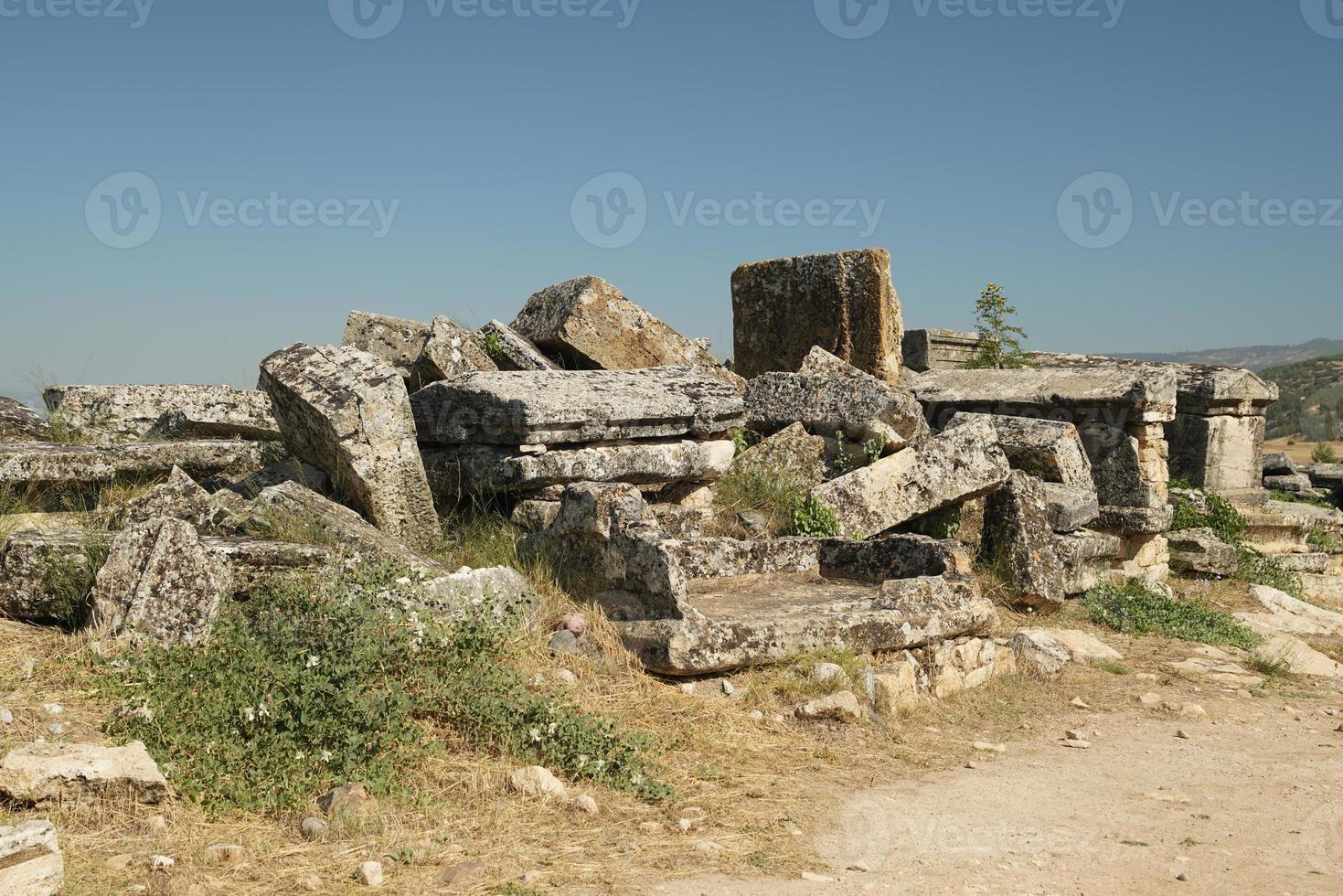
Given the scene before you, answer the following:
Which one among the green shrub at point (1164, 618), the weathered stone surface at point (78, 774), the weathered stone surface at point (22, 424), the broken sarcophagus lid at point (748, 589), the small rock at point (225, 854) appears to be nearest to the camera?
the small rock at point (225, 854)

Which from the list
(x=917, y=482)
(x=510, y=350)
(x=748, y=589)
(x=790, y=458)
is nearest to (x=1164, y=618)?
(x=917, y=482)

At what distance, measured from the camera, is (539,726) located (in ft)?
15.7

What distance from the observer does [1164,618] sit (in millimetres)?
8430

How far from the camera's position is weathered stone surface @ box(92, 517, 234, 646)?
5.00 metres

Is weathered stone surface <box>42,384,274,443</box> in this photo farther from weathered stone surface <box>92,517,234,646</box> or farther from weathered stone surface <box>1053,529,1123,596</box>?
weathered stone surface <box>1053,529,1123,596</box>

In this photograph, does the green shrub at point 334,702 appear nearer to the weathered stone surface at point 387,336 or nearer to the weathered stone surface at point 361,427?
the weathered stone surface at point 361,427

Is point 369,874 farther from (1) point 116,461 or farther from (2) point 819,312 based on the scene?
(2) point 819,312

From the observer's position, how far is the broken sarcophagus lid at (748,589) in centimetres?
561

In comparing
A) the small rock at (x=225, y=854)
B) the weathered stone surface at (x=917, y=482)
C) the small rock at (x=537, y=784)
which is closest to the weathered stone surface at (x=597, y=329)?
the weathered stone surface at (x=917, y=482)

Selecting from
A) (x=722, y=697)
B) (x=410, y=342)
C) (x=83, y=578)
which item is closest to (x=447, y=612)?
(x=722, y=697)

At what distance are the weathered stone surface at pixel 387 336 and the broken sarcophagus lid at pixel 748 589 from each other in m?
3.39

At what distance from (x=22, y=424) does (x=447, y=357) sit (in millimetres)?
3178

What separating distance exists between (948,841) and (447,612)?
8.58 feet

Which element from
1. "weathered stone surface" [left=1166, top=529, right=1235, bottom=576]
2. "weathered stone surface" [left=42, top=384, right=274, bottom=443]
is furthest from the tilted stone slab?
"weathered stone surface" [left=1166, top=529, right=1235, bottom=576]
